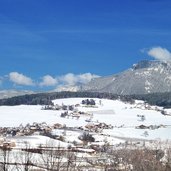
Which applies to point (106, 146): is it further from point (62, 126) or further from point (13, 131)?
point (62, 126)

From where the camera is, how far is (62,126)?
194m

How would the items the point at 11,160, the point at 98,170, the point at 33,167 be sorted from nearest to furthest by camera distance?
the point at 33,167
the point at 11,160
the point at 98,170

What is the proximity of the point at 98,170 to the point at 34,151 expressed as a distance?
7.99 m

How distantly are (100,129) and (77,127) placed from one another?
25.4 ft

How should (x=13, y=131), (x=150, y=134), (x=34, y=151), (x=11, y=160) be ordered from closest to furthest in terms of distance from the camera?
1. (x=11, y=160)
2. (x=34, y=151)
3. (x=13, y=131)
4. (x=150, y=134)

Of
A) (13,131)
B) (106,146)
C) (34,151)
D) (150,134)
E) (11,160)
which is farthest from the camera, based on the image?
(150,134)

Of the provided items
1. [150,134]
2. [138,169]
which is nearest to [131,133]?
[150,134]

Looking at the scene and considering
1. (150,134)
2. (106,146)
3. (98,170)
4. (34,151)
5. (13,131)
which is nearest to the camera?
(98,170)

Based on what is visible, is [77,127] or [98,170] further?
[77,127]

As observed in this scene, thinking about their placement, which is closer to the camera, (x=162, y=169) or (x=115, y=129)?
(x=162, y=169)

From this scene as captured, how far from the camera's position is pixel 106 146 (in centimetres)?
12788

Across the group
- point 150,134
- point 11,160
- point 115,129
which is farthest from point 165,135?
point 11,160

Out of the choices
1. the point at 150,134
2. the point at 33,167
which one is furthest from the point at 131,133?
the point at 33,167

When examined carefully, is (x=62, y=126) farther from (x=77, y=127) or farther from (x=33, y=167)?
(x=33, y=167)
